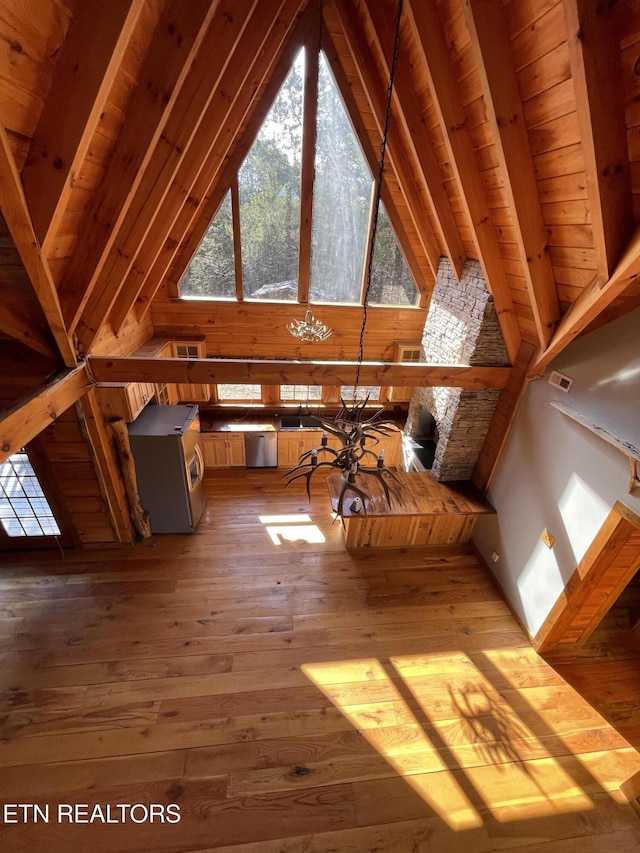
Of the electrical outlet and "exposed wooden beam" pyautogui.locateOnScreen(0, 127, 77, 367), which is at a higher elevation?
"exposed wooden beam" pyautogui.locateOnScreen(0, 127, 77, 367)

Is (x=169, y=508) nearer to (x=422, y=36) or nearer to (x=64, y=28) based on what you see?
(x=64, y=28)

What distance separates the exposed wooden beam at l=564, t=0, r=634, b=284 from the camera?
161 cm

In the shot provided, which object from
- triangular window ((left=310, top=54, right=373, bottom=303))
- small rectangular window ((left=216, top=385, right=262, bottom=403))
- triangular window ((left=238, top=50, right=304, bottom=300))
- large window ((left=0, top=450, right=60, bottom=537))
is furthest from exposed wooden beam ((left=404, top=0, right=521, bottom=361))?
large window ((left=0, top=450, right=60, bottom=537))

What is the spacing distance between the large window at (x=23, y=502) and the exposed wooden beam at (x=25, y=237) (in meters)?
1.88

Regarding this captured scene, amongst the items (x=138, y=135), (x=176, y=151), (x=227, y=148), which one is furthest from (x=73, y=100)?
(x=227, y=148)

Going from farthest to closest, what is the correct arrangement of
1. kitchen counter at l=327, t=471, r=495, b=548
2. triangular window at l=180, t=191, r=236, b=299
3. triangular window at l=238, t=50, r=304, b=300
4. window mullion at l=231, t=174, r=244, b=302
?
triangular window at l=180, t=191, r=236, b=299, window mullion at l=231, t=174, r=244, b=302, kitchen counter at l=327, t=471, r=495, b=548, triangular window at l=238, t=50, r=304, b=300

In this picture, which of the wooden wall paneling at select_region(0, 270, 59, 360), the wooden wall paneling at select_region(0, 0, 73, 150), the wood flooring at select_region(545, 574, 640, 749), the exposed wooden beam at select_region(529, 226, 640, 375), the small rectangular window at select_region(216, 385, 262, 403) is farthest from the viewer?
the small rectangular window at select_region(216, 385, 262, 403)

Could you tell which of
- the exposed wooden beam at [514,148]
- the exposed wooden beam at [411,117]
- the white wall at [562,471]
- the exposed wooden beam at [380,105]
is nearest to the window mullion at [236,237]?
the exposed wooden beam at [380,105]

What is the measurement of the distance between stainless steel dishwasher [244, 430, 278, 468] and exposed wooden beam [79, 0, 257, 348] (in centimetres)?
301

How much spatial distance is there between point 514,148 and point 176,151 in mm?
2429

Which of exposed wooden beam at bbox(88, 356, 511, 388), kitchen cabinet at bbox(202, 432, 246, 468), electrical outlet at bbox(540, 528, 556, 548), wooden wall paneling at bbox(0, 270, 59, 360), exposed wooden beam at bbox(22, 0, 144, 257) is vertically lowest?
kitchen cabinet at bbox(202, 432, 246, 468)

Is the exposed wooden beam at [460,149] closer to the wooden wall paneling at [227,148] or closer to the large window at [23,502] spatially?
the wooden wall paneling at [227,148]

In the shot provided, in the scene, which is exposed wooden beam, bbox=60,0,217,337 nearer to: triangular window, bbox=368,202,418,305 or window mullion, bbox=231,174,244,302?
window mullion, bbox=231,174,244,302

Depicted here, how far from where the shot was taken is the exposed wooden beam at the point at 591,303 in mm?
2139
